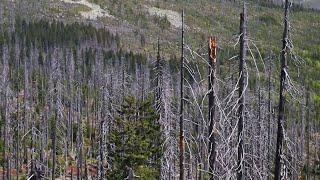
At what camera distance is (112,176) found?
3366cm

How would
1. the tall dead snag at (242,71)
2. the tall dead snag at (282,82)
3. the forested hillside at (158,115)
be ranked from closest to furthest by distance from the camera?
the tall dead snag at (282,82) → the tall dead snag at (242,71) → the forested hillside at (158,115)

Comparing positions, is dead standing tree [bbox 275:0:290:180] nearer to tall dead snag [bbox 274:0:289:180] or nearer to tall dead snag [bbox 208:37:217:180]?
tall dead snag [bbox 274:0:289:180]

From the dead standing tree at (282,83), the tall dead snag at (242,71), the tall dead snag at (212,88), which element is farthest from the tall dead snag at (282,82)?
the tall dead snag at (212,88)

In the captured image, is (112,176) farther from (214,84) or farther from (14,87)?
(14,87)

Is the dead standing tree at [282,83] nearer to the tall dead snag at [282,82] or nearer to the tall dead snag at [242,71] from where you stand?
the tall dead snag at [282,82]

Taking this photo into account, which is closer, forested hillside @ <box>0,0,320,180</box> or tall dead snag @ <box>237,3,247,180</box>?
tall dead snag @ <box>237,3,247,180</box>

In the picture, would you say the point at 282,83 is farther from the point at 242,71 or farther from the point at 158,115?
the point at 158,115

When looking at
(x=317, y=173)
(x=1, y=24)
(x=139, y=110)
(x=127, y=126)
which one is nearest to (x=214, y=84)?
(x=127, y=126)

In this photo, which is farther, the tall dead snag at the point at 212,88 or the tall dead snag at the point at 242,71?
the tall dead snag at the point at 212,88

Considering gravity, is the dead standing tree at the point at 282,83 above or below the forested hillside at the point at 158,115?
above

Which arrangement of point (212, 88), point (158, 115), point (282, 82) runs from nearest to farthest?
point (282, 82), point (212, 88), point (158, 115)

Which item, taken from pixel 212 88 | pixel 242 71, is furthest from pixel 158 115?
pixel 242 71

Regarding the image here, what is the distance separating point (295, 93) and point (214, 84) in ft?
9.90

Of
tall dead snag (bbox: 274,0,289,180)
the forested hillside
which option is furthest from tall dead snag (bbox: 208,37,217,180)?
tall dead snag (bbox: 274,0,289,180)
